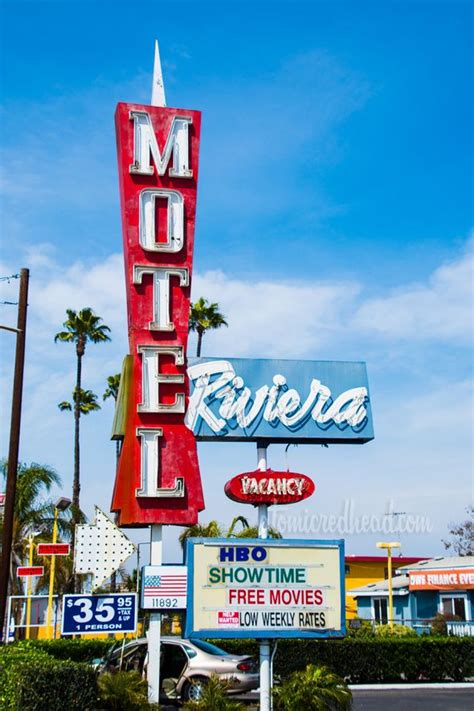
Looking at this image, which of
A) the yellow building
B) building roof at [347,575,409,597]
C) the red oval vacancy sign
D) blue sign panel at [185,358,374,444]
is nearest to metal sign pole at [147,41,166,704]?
blue sign panel at [185,358,374,444]

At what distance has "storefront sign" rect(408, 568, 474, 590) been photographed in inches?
1435

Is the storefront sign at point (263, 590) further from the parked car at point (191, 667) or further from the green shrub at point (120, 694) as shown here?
Answer: the parked car at point (191, 667)

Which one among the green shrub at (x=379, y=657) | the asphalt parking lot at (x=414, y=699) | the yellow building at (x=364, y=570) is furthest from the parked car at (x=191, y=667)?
the yellow building at (x=364, y=570)

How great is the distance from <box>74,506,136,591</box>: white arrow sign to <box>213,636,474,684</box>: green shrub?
37.3 feet

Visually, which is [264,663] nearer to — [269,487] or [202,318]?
[269,487]

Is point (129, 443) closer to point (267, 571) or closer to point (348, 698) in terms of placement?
point (267, 571)

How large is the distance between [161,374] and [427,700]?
1014cm

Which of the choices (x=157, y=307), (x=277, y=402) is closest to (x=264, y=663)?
(x=277, y=402)

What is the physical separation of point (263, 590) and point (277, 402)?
4.44m

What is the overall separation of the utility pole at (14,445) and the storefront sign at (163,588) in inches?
144

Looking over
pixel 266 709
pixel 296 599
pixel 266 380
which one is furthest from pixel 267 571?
pixel 266 380

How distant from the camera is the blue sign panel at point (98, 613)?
1395 cm

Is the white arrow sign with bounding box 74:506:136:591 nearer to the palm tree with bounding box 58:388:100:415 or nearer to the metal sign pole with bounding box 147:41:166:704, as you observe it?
the metal sign pole with bounding box 147:41:166:704

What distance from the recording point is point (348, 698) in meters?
14.4
